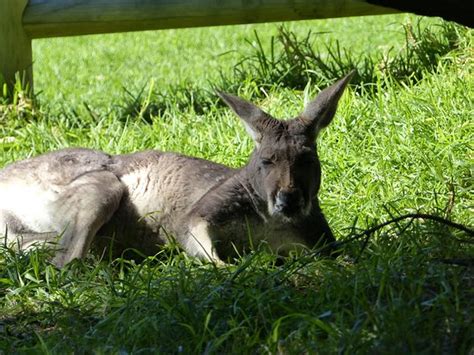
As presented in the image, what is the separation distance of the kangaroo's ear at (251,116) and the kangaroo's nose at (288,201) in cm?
50

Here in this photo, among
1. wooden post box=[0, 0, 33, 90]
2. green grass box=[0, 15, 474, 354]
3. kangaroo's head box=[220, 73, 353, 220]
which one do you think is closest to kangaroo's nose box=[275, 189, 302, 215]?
kangaroo's head box=[220, 73, 353, 220]

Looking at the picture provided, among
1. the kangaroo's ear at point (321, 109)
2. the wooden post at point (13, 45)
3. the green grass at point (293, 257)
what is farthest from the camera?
the wooden post at point (13, 45)

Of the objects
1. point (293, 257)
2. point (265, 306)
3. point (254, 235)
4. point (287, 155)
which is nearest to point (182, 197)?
point (254, 235)

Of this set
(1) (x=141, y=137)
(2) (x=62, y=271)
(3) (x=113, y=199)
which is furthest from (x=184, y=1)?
(2) (x=62, y=271)

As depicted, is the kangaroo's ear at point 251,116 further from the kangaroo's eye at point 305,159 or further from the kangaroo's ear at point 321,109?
the kangaroo's eye at point 305,159

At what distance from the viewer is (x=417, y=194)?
21.6 feet

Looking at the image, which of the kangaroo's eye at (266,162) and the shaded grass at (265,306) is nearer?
the shaded grass at (265,306)

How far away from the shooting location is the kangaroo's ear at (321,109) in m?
6.24

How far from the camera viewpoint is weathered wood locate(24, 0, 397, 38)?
28.7ft

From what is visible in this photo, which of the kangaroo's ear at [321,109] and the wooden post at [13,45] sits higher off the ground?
the kangaroo's ear at [321,109]

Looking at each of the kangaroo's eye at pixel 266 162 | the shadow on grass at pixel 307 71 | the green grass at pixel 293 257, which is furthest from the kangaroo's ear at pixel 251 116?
the shadow on grass at pixel 307 71

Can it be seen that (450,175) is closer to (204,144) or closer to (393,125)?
(393,125)

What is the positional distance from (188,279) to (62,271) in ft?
2.98

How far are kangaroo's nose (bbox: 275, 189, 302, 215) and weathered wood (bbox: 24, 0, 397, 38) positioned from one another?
3150 mm
